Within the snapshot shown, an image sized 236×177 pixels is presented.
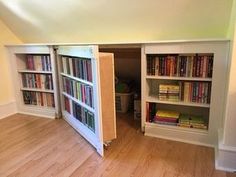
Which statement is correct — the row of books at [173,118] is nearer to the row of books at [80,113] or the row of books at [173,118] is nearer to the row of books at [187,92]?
the row of books at [187,92]

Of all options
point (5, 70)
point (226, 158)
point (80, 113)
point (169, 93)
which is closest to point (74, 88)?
point (80, 113)

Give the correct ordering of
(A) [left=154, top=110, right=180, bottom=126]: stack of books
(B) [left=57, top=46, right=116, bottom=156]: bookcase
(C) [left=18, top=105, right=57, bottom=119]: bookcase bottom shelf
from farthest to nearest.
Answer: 1. (C) [left=18, top=105, right=57, bottom=119]: bookcase bottom shelf
2. (A) [left=154, top=110, right=180, bottom=126]: stack of books
3. (B) [left=57, top=46, right=116, bottom=156]: bookcase

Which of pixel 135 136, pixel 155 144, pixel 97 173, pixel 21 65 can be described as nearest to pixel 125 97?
pixel 135 136

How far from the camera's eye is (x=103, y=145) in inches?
77.3

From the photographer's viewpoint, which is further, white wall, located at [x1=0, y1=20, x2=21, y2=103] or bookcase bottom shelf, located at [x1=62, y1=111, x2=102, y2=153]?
white wall, located at [x1=0, y1=20, x2=21, y2=103]

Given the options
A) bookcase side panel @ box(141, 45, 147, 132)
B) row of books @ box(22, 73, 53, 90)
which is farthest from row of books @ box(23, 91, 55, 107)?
bookcase side panel @ box(141, 45, 147, 132)

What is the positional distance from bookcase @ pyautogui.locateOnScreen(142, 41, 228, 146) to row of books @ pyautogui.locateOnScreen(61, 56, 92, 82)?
0.59 metres

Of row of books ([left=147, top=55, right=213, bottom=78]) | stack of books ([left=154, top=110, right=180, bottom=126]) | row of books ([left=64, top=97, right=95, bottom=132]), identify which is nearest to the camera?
row of books ([left=147, top=55, right=213, bottom=78])

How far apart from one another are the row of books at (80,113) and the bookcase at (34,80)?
26 centimetres

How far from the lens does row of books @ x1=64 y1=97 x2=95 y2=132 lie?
80.6 inches

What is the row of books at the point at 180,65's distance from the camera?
1938mm

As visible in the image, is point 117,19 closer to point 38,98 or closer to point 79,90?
point 79,90

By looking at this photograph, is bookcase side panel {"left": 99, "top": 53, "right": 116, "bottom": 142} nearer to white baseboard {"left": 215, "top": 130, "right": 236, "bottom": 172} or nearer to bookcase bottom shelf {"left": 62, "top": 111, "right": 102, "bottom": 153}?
bookcase bottom shelf {"left": 62, "top": 111, "right": 102, "bottom": 153}

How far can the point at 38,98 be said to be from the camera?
2996mm
